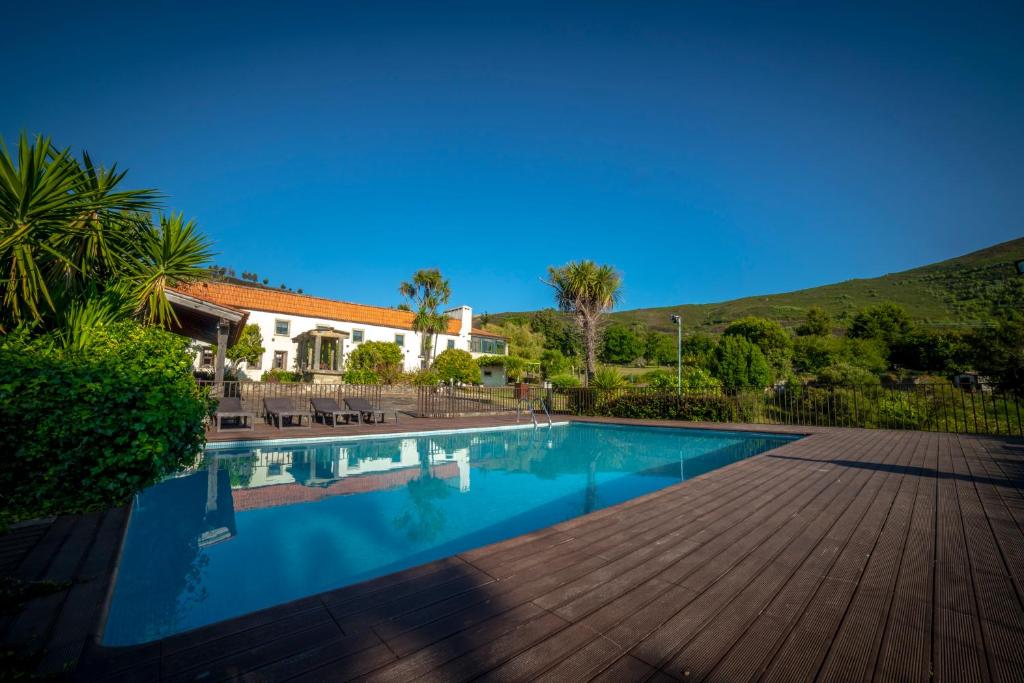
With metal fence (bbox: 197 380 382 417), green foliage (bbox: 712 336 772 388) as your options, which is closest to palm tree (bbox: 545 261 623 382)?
metal fence (bbox: 197 380 382 417)

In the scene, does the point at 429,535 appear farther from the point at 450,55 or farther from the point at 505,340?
the point at 505,340

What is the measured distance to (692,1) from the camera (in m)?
14.0

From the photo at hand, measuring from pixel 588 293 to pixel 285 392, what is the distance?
1252 centimetres

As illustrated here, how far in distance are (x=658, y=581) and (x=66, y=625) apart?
3045 mm

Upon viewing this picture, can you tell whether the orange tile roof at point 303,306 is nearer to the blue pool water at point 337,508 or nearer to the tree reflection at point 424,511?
the blue pool water at point 337,508

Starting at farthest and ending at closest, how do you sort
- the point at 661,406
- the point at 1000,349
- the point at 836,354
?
1. the point at 836,354
2. the point at 1000,349
3. the point at 661,406

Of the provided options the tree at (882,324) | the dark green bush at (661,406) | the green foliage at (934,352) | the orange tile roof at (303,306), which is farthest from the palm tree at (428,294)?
the tree at (882,324)

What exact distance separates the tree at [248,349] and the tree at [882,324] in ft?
165

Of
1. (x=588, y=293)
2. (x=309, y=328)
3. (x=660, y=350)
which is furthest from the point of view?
(x=660, y=350)

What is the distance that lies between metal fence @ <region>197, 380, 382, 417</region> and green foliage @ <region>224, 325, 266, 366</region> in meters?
10.6

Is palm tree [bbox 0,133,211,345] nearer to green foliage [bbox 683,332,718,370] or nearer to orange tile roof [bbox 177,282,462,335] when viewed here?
orange tile roof [bbox 177,282,462,335]

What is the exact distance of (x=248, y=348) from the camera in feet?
79.6

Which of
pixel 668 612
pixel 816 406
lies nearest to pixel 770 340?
pixel 816 406

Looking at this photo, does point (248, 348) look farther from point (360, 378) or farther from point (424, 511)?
point (424, 511)
